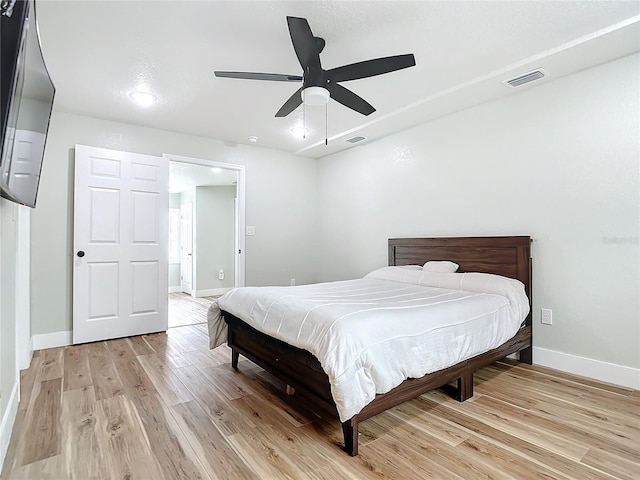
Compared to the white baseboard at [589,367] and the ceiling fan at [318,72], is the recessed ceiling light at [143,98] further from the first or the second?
the white baseboard at [589,367]

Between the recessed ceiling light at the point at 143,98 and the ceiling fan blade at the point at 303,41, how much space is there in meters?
1.91

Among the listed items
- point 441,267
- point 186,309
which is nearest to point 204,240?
point 186,309

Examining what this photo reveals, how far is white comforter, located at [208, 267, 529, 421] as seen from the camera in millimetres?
1724

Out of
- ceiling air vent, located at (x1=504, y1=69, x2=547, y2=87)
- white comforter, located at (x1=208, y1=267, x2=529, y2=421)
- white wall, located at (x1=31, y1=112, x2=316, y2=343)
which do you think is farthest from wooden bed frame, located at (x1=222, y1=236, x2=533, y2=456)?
white wall, located at (x1=31, y1=112, x2=316, y2=343)

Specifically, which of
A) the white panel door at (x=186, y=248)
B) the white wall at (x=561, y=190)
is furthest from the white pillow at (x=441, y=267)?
the white panel door at (x=186, y=248)

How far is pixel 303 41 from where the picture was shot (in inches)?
75.8

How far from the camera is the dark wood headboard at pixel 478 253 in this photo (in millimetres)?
3062

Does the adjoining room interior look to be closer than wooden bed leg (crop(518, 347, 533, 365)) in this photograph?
No

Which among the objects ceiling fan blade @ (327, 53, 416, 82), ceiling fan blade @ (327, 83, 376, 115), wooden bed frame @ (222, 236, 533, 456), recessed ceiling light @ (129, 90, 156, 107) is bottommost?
wooden bed frame @ (222, 236, 533, 456)

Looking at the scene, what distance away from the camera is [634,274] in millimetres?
2535

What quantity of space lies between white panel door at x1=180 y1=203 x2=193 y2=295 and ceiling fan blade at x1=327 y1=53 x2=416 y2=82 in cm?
575

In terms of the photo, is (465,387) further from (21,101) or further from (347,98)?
(21,101)

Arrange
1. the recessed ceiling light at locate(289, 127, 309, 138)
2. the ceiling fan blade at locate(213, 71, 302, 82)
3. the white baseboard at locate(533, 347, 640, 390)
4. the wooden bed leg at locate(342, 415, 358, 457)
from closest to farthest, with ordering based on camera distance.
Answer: the wooden bed leg at locate(342, 415, 358, 457)
the ceiling fan blade at locate(213, 71, 302, 82)
the white baseboard at locate(533, 347, 640, 390)
the recessed ceiling light at locate(289, 127, 309, 138)

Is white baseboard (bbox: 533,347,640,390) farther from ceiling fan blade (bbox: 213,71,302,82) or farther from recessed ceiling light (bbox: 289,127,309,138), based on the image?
recessed ceiling light (bbox: 289,127,309,138)
